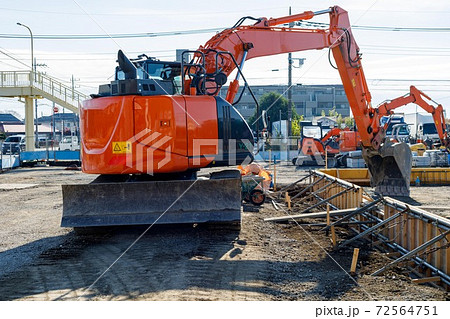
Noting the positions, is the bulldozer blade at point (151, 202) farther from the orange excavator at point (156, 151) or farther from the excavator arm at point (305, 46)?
the excavator arm at point (305, 46)

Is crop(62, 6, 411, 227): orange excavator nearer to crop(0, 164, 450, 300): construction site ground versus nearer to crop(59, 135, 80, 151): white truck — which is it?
crop(0, 164, 450, 300): construction site ground

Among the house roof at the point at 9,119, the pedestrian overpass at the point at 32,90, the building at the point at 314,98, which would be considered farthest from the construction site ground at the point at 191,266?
the house roof at the point at 9,119

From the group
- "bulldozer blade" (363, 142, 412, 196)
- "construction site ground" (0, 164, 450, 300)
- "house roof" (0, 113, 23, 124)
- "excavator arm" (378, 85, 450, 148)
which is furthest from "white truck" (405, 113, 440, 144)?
"house roof" (0, 113, 23, 124)

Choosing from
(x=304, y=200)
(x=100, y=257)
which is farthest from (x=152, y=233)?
(x=304, y=200)

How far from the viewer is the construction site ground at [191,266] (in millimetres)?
6461

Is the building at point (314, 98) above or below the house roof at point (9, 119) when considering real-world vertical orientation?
above

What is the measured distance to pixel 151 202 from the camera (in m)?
9.67

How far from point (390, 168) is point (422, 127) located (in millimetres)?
38082

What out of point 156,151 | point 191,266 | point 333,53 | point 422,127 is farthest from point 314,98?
point 191,266

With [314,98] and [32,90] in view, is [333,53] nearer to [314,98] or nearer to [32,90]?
[32,90]

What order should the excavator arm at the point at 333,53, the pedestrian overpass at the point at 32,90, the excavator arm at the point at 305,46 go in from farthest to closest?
the pedestrian overpass at the point at 32,90
the excavator arm at the point at 305,46
the excavator arm at the point at 333,53

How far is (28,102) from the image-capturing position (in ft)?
120

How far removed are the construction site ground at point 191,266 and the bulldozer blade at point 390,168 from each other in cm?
280

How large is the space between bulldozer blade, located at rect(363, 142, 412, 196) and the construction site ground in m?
2.80
